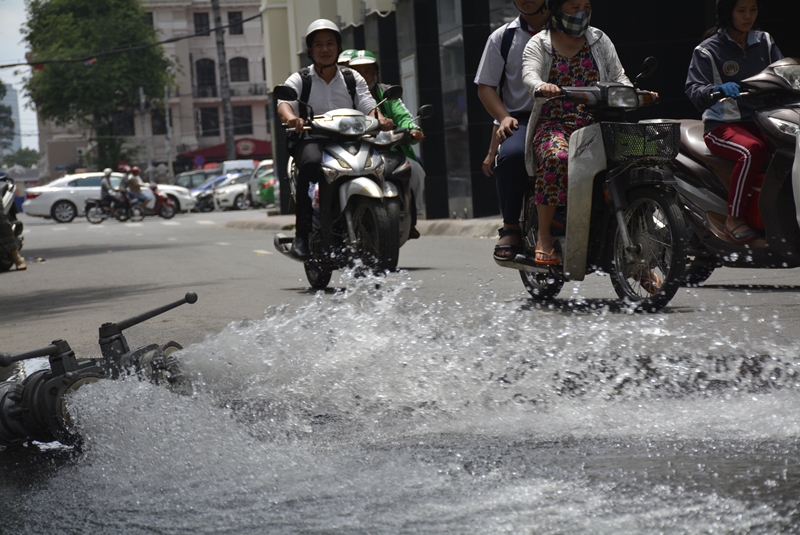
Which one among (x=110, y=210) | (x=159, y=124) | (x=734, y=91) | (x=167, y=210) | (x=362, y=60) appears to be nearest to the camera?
(x=734, y=91)

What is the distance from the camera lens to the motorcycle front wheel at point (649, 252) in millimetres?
5234

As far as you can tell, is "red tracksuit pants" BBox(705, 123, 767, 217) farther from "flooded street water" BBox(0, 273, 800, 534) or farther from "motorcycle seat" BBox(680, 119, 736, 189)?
"flooded street water" BBox(0, 273, 800, 534)

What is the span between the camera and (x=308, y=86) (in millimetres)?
7688

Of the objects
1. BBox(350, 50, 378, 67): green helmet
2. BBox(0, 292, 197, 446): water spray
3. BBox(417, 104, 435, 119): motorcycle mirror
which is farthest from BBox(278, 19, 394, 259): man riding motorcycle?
BBox(0, 292, 197, 446): water spray

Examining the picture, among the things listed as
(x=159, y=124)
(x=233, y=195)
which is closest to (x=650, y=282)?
(x=233, y=195)

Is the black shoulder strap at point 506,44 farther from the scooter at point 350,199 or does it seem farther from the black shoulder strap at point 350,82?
the black shoulder strap at point 350,82

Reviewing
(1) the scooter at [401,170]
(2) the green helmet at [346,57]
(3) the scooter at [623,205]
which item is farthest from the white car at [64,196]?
(3) the scooter at [623,205]

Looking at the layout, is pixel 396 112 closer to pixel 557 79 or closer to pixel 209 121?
pixel 557 79

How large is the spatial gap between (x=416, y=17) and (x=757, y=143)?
14684 mm

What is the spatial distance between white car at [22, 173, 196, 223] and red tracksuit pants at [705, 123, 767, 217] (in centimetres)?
3148

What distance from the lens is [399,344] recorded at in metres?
4.18

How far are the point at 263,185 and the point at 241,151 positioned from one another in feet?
124

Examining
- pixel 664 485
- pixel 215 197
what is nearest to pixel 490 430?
pixel 664 485

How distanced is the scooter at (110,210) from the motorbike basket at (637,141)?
2917 cm
